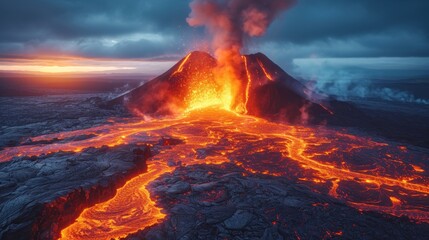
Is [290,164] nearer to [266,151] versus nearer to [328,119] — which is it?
[266,151]

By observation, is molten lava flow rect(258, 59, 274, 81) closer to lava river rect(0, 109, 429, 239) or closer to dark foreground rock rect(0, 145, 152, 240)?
lava river rect(0, 109, 429, 239)

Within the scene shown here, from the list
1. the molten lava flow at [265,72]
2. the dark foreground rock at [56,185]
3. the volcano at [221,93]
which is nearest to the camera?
the dark foreground rock at [56,185]

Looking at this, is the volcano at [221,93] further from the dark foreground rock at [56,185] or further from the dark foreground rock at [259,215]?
the dark foreground rock at [259,215]

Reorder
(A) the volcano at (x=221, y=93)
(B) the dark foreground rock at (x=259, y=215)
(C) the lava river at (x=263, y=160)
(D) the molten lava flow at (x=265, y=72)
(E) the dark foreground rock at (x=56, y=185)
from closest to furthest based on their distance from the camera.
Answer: (E) the dark foreground rock at (x=56, y=185) < (B) the dark foreground rock at (x=259, y=215) < (C) the lava river at (x=263, y=160) < (A) the volcano at (x=221, y=93) < (D) the molten lava flow at (x=265, y=72)

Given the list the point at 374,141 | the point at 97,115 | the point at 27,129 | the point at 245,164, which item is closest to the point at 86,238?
the point at 245,164

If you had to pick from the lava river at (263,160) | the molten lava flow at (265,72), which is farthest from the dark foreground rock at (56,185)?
the molten lava flow at (265,72)

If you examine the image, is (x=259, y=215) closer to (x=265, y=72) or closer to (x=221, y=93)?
(x=221, y=93)

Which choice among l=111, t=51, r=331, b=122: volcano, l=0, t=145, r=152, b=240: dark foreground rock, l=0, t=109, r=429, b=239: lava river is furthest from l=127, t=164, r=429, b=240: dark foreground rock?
l=111, t=51, r=331, b=122: volcano
